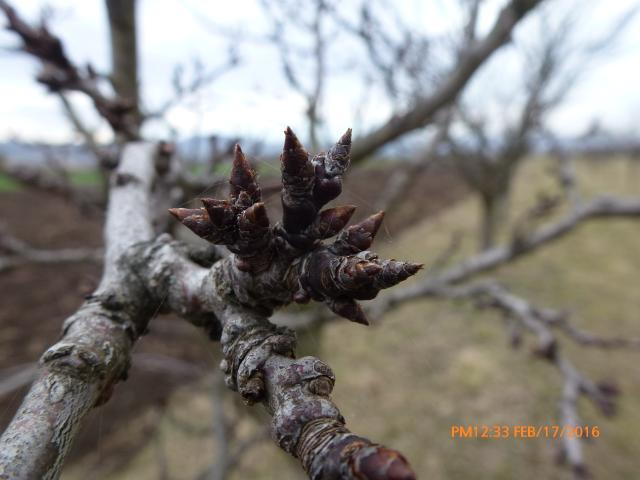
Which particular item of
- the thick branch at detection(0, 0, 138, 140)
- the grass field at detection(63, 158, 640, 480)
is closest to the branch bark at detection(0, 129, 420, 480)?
the grass field at detection(63, 158, 640, 480)

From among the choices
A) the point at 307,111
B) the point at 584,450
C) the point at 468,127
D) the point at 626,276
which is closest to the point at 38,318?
the point at 307,111

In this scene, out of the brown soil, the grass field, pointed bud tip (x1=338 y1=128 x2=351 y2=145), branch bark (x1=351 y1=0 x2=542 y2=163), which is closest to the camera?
pointed bud tip (x1=338 y1=128 x2=351 y2=145)

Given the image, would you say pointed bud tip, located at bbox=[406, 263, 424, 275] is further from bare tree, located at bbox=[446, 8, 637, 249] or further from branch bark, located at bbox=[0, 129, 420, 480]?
bare tree, located at bbox=[446, 8, 637, 249]

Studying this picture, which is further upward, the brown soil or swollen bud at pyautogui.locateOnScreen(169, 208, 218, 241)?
swollen bud at pyautogui.locateOnScreen(169, 208, 218, 241)

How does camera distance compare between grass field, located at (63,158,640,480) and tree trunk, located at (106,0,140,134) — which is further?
grass field, located at (63,158,640,480)

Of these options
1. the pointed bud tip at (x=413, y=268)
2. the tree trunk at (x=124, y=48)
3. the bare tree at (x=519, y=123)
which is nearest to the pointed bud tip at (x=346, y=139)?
the pointed bud tip at (x=413, y=268)

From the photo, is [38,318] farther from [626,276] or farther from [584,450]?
[626,276]

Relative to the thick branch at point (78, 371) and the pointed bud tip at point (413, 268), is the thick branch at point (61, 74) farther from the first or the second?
the pointed bud tip at point (413, 268)
